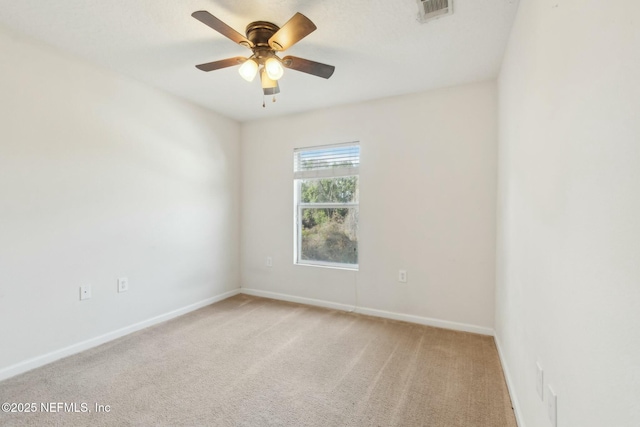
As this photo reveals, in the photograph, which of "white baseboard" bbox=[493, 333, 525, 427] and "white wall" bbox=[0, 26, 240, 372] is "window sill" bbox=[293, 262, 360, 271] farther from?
"white baseboard" bbox=[493, 333, 525, 427]

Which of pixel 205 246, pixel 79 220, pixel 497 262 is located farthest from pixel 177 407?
pixel 497 262

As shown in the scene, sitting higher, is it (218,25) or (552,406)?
(218,25)

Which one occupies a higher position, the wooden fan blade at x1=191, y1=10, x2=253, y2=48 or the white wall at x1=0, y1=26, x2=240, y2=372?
the wooden fan blade at x1=191, y1=10, x2=253, y2=48

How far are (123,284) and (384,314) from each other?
106 inches

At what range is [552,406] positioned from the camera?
112cm

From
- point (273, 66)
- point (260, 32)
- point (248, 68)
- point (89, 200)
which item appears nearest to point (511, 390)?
point (273, 66)

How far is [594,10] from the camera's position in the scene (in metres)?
0.83

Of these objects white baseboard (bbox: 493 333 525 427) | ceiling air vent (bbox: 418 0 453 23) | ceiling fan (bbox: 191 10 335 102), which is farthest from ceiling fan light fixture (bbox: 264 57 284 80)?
white baseboard (bbox: 493 333 525 427)

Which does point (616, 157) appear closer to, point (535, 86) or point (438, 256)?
point (535, 86)

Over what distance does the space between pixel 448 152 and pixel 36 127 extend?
3.57 m

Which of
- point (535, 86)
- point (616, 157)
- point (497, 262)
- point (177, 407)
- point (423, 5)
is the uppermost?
point (423, 5)

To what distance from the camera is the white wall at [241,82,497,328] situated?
2.86 m

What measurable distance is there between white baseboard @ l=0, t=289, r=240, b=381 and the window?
1.51 m

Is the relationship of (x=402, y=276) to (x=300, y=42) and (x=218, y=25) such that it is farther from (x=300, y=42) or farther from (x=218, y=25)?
(x=218, y=25)
